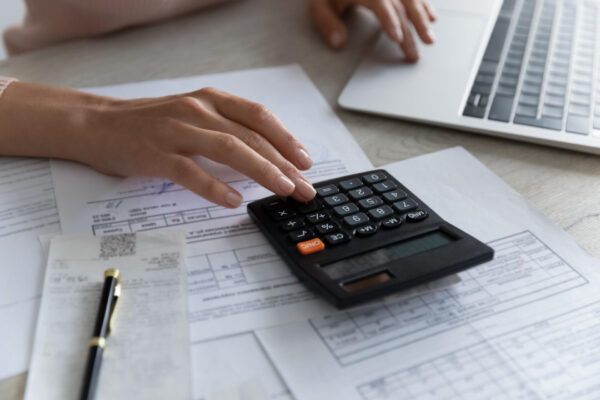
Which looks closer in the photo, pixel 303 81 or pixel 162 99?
pixel 162 99

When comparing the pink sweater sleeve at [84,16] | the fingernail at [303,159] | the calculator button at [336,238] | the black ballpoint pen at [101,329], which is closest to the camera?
the black ballpoint pen at [101,329]

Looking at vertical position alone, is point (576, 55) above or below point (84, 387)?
above

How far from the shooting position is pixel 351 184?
0.57 metres

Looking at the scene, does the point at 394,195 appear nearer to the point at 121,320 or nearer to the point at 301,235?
the point at 301,235

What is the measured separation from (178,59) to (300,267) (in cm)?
47

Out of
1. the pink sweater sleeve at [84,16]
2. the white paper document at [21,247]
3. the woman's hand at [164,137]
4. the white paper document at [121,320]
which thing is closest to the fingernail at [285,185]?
the woman's hand at [164,137]

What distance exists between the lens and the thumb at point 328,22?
0.86 meters

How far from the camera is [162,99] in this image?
65cm

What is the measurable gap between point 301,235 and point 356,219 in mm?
54

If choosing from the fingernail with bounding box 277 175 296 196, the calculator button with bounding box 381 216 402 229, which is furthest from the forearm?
the calculator button with bounding box 381 216 402 229

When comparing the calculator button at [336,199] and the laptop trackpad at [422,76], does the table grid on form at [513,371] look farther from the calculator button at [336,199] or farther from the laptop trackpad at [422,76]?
the laptop trackpad at [422,76]

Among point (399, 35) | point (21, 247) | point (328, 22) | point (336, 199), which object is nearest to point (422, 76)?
point (399, 35)

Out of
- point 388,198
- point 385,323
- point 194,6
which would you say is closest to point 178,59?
point 194,6

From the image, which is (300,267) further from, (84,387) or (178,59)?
(178,59)
